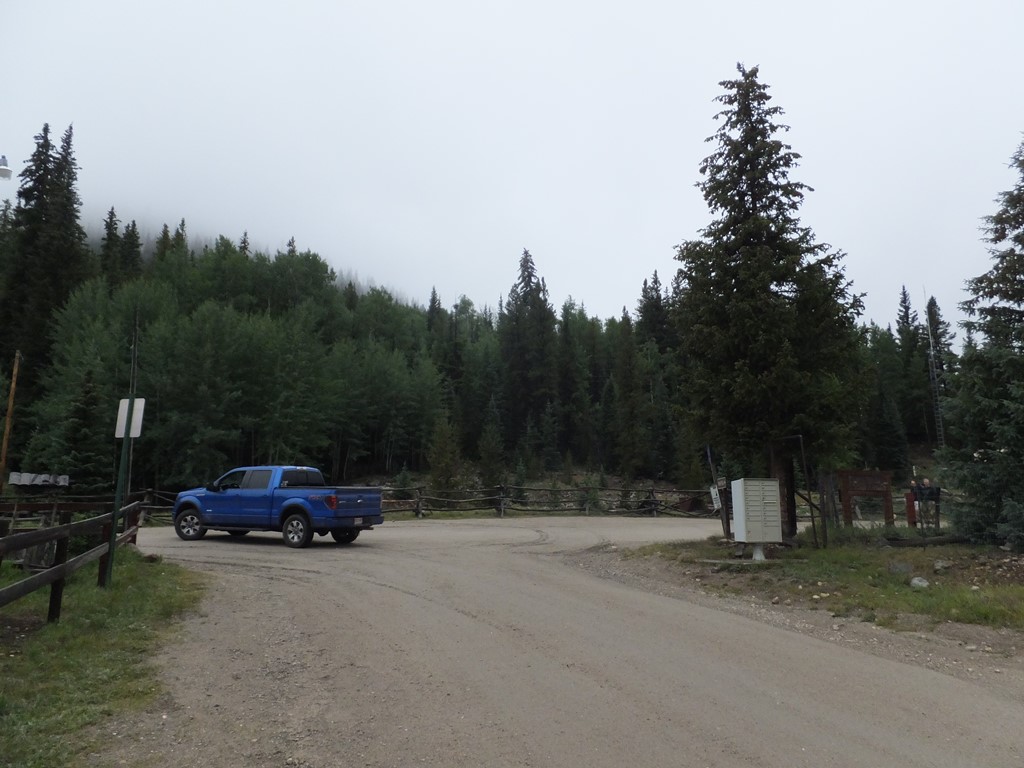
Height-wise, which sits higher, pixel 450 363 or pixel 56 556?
pixel 450 363

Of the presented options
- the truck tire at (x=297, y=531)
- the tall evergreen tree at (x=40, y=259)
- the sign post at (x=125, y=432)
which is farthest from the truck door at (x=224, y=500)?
the tall evergreen tree at (x=40, y=259)

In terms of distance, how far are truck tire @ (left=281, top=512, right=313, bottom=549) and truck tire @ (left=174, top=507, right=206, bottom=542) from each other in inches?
121

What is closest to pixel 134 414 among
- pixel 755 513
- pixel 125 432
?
pixel 125 432

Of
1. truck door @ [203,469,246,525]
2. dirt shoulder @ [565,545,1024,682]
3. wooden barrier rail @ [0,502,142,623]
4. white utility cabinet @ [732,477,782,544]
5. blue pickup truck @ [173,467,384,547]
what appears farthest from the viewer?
truck door @ [203,469,246,525]

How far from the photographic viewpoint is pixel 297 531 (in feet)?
54.0

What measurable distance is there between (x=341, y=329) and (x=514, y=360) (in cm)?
2270

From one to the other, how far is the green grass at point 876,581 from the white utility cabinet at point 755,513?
1.59 ft

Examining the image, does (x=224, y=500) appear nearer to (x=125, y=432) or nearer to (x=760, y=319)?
(x=125, y=432)

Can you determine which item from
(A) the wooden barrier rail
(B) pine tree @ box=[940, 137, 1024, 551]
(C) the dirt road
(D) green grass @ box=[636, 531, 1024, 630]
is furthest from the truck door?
(B) pine tree @ box=[940, 137, 1024, 551]

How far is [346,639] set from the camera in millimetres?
7711

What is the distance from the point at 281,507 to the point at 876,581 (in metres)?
12.6

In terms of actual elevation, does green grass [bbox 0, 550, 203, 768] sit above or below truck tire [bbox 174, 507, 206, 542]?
below

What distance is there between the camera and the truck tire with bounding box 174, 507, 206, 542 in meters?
18.3

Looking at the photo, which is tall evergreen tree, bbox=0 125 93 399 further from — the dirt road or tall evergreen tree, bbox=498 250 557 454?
the dirt road
